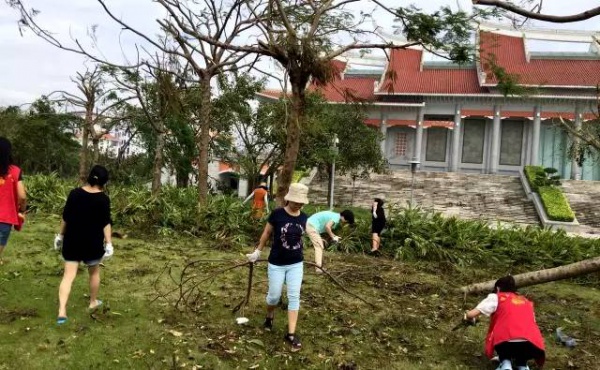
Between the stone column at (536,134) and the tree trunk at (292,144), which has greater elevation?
the stone column at (536,134)

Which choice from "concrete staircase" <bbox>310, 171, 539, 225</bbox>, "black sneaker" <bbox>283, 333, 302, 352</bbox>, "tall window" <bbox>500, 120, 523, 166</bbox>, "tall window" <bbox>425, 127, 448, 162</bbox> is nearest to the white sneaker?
"black sneaker" <bbox>283, 333, 302, 352</bbox>

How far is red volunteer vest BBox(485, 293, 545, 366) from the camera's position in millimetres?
4098

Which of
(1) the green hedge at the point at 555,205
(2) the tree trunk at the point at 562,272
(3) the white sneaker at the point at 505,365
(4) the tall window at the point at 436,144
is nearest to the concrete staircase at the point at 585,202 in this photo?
(1) the green hedge at the point at 555,205

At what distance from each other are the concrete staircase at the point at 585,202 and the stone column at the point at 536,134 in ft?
16.5

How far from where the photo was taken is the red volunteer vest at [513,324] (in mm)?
4098

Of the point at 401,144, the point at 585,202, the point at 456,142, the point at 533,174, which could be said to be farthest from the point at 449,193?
the point at 401,144

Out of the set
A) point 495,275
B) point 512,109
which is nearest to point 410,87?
point 512,109

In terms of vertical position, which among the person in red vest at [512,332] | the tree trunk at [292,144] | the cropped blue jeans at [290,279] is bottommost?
the person in red vest at [512,332]

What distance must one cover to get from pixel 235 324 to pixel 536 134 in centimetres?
3051

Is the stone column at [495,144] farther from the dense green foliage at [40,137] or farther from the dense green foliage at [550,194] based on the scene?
the dense green foliage at [40,137]

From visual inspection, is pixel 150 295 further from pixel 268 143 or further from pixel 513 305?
pixel 268 143

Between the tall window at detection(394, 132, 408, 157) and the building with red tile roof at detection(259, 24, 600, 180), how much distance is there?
2.8 inches

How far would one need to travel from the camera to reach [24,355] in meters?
3.87

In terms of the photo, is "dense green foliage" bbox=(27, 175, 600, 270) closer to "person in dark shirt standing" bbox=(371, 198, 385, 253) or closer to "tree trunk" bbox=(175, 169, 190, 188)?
"person in dark shirt standing" bbox=(371, 198, 385, 253)
